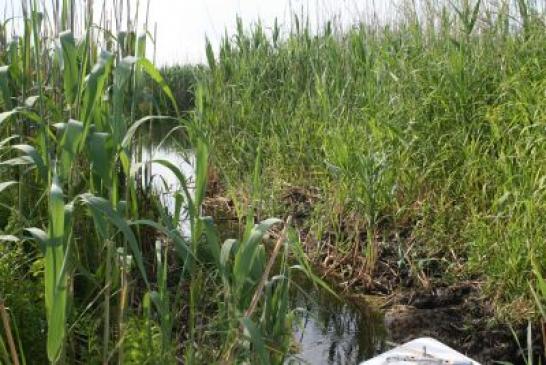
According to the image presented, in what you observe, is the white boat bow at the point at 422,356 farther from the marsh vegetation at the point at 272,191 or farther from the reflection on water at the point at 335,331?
the reflection on water at the point at 335,331

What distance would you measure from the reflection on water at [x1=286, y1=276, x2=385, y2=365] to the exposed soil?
87 millimetres

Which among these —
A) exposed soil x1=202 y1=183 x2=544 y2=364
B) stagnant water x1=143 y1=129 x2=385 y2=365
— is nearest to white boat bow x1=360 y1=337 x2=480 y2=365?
stagnant water x1=143 y1=129 x2=385 y2=365

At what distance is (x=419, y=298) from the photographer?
10.6 feet

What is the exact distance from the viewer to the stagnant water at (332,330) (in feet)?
9.00

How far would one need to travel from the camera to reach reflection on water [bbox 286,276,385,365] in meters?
2.75

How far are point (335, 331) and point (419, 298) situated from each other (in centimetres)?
47

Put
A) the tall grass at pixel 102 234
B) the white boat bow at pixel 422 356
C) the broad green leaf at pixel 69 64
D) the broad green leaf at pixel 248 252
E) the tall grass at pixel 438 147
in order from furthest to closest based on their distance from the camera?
the tall grass at pixel 438 147 → the white boat bow at pixel 422 356 → the broad green leaf at pixel 69 64 → the broad green leaf at pixel 248 252 → the tall grass at pixel 102 234

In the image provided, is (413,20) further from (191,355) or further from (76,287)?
(191,355)

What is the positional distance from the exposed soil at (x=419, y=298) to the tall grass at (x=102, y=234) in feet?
2.85

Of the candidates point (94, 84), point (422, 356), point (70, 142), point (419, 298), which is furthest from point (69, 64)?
point (419, 298)

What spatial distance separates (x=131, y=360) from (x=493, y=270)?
5.47 ft

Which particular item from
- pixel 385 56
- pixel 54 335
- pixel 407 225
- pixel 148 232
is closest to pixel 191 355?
pixel 54 335

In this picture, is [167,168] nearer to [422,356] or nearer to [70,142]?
[422,356]

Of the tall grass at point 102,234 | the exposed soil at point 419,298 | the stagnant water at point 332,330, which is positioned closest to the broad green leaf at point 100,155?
the tall grass at point 102,234
